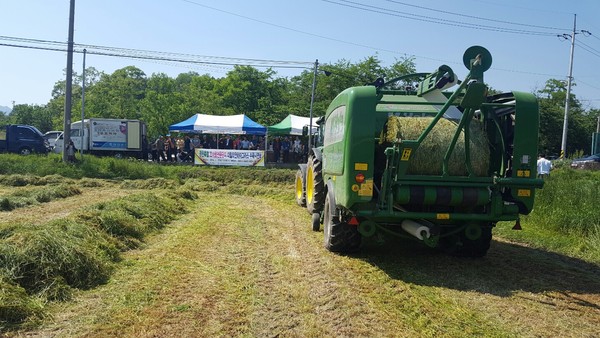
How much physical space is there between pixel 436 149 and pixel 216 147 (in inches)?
952

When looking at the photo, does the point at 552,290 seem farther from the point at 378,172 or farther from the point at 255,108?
the point at 255,108

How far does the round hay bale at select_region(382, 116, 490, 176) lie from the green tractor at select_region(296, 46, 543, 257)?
0.6 inches

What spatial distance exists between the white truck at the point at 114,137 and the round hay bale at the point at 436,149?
87.3 ft

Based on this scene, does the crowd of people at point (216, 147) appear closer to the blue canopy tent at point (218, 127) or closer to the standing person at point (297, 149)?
the standing person at point (297, 149)

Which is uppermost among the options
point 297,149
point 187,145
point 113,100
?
point 113,100

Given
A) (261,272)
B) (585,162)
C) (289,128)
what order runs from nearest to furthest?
(261,272)
(289,128)
(585,162)

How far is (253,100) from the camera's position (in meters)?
56.0

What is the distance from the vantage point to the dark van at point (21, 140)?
29641mm

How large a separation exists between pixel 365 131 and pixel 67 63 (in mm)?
21859

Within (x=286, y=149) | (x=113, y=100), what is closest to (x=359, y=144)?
(x=286, y=149)

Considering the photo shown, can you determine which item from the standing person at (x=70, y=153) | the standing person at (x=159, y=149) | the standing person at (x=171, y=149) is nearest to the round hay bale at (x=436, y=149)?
the standing person at (x=70, y=153)

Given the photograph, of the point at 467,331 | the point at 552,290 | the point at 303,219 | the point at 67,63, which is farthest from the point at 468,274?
the point at 67,63

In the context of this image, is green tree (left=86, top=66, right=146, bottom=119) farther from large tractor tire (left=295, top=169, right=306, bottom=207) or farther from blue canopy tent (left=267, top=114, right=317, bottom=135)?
large tractor tire (left=295, top=169, right=306, bottom=207)

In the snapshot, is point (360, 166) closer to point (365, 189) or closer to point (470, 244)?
point (365, 189)
